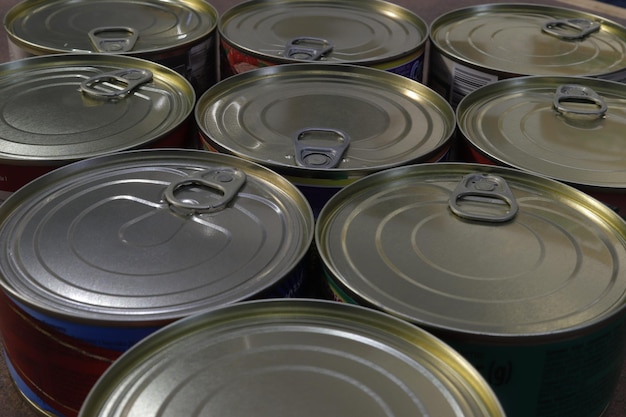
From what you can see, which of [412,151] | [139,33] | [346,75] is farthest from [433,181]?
[139,33]

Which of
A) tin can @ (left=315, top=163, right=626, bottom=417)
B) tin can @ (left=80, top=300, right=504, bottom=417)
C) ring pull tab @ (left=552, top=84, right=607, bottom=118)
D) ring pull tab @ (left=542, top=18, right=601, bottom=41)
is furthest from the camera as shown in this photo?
ring pull tab @ (left=542, top=18, right=601, bottom=41)

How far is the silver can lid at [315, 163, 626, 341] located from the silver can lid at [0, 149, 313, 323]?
0.09 m

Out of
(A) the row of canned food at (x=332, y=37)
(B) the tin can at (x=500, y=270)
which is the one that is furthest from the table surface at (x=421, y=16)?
(A) the row of canned food at (x=332, y=37)

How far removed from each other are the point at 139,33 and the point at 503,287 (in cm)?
109

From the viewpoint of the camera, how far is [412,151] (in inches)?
53.0

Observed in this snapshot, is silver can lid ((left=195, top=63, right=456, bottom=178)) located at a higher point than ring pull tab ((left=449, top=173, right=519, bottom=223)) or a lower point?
lower

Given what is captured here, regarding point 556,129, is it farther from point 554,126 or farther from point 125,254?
point 125,254

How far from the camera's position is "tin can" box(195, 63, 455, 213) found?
126 cm

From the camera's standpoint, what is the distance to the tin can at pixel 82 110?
4.24ft

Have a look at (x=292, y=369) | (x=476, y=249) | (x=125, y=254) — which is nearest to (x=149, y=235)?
(x=125, y=254)

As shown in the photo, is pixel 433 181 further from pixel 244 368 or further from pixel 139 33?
pixel 139 33

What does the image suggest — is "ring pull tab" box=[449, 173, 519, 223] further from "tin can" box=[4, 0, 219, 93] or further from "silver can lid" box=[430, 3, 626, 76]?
"tin can" box=[4, 0, 219, 93]

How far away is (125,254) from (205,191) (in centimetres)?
19

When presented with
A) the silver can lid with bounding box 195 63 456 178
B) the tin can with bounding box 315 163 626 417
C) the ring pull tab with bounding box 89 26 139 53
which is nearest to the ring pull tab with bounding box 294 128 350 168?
the silver can lid with bounding box 195 63 456 178
